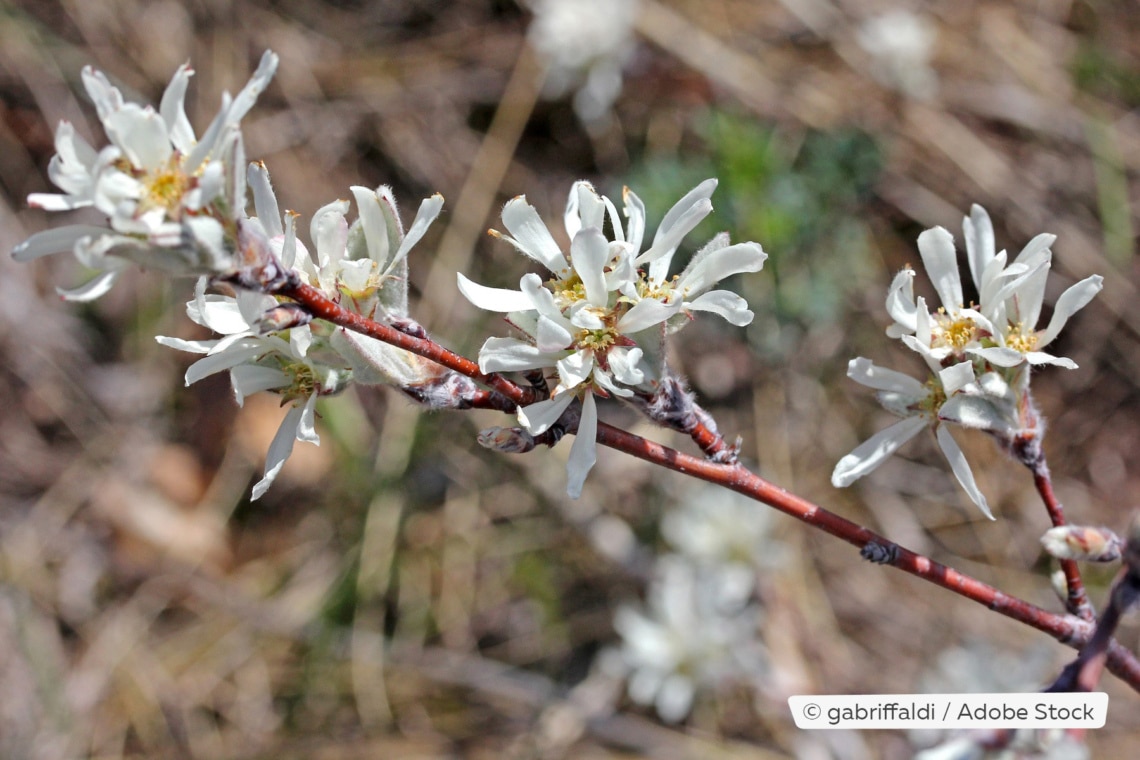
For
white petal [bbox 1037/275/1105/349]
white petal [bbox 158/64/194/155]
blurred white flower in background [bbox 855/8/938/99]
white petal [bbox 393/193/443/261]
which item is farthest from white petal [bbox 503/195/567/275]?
blurred white flower in background [bbox 855/8/938/99]

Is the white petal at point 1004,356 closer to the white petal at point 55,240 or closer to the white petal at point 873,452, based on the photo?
the white petal at point 873,452

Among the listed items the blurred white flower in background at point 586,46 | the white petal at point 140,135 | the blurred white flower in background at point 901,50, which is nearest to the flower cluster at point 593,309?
the white petal at point 140,135

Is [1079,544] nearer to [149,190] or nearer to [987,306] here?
[987,306]

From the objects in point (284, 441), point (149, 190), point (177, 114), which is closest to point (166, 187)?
point (149, 190)

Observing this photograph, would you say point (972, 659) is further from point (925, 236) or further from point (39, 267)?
point (39, 267)

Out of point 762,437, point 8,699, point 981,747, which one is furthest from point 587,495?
point 8,699

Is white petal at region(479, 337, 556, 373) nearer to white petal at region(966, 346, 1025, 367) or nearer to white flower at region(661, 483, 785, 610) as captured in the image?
white petal at region(966, 346, 1025, 367)
